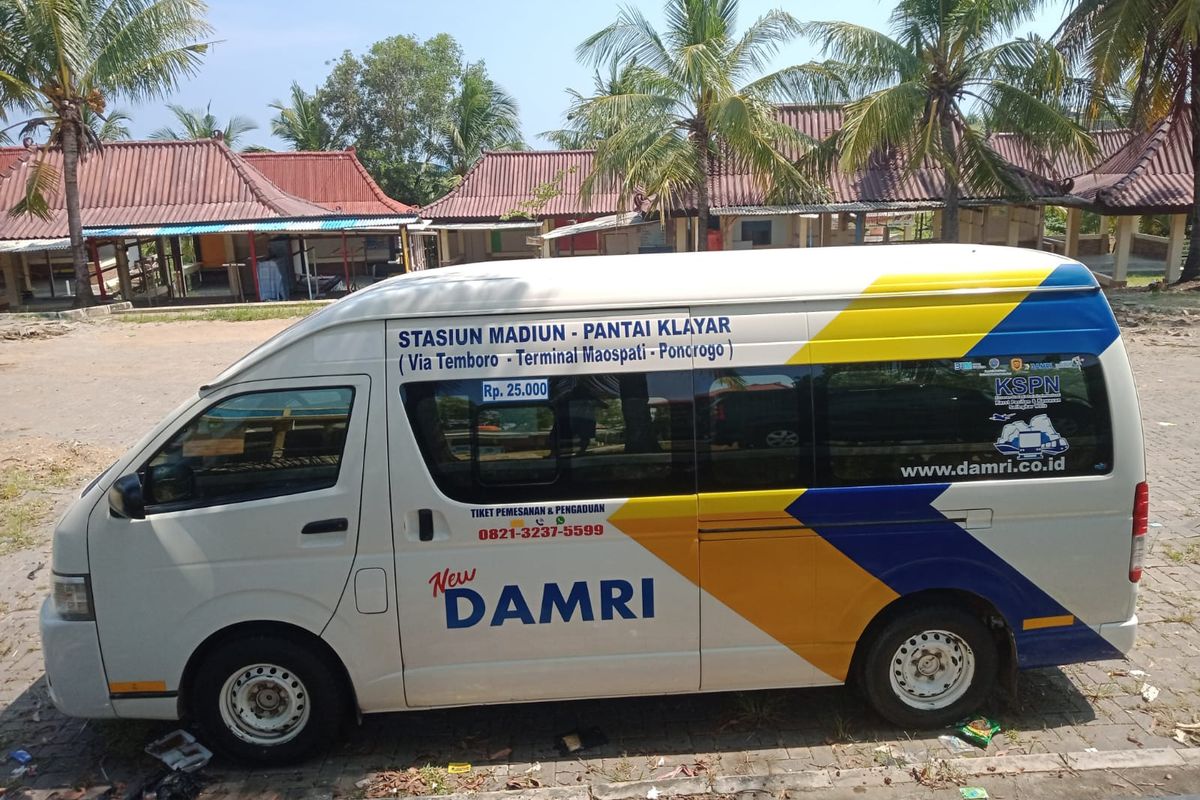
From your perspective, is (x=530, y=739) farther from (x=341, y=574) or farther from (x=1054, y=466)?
(x=1054, y=466)

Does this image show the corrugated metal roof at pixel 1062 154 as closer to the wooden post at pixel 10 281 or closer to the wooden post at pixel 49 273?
the wooden post at pixel 49 273

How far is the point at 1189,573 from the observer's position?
5824mm

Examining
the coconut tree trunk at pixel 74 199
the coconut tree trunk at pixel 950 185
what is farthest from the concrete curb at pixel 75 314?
the coconut tree trunk at pixel 950 185

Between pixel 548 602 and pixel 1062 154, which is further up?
pixel 1062 154

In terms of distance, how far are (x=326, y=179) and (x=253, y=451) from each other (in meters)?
32.1

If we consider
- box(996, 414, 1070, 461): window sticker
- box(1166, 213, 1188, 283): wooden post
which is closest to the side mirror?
box(996, 414, 1070, 461): window sticker

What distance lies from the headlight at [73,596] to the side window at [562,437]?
5.29ft

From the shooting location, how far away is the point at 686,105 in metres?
18.3

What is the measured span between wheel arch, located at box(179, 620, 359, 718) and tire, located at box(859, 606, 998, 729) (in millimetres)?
2436

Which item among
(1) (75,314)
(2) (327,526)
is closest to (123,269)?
(1) (75,314)

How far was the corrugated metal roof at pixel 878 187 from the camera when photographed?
24.3 m

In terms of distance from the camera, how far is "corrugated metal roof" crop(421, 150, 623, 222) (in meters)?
30.0

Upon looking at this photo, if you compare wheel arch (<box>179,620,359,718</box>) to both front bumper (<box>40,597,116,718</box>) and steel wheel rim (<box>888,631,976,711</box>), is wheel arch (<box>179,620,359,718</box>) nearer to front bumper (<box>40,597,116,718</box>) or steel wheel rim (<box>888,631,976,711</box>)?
front bumper (<box>40,597,116,718</box>)

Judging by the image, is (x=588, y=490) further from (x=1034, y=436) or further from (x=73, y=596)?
(x=73, y=596)
